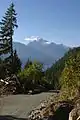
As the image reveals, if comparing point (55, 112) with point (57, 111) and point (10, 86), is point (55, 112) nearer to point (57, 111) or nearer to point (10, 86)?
point (57, 111)

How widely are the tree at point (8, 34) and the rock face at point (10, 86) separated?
17.0 m

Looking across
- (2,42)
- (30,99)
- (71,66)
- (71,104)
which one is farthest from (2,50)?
(71,104)

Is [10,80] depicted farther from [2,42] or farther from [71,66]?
[2,42]

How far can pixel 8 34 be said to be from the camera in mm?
47844

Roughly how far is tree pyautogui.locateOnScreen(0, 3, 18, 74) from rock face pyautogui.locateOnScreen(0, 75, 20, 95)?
55.9 feet

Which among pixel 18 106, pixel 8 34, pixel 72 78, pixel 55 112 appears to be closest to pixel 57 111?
pixel 55 112

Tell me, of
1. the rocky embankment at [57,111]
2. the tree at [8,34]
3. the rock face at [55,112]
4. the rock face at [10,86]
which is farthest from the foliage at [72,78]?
the tree at [8,34]

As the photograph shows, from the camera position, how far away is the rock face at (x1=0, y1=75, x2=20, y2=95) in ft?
92.1

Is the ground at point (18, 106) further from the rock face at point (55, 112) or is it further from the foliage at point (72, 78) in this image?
the foliage at point (72, 78)

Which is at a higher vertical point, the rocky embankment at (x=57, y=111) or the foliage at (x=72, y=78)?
the foliage at (x=72, y=78)

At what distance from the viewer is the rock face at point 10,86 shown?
92.1ft

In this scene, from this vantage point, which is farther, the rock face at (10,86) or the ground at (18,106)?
the rock face at (10,86)

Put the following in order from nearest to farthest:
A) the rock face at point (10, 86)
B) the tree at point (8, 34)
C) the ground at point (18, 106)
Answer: the ground at point (18, 106) < the rock face at point (10, 86) < the tree at point (8, 34)

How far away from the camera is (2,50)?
157 feet
